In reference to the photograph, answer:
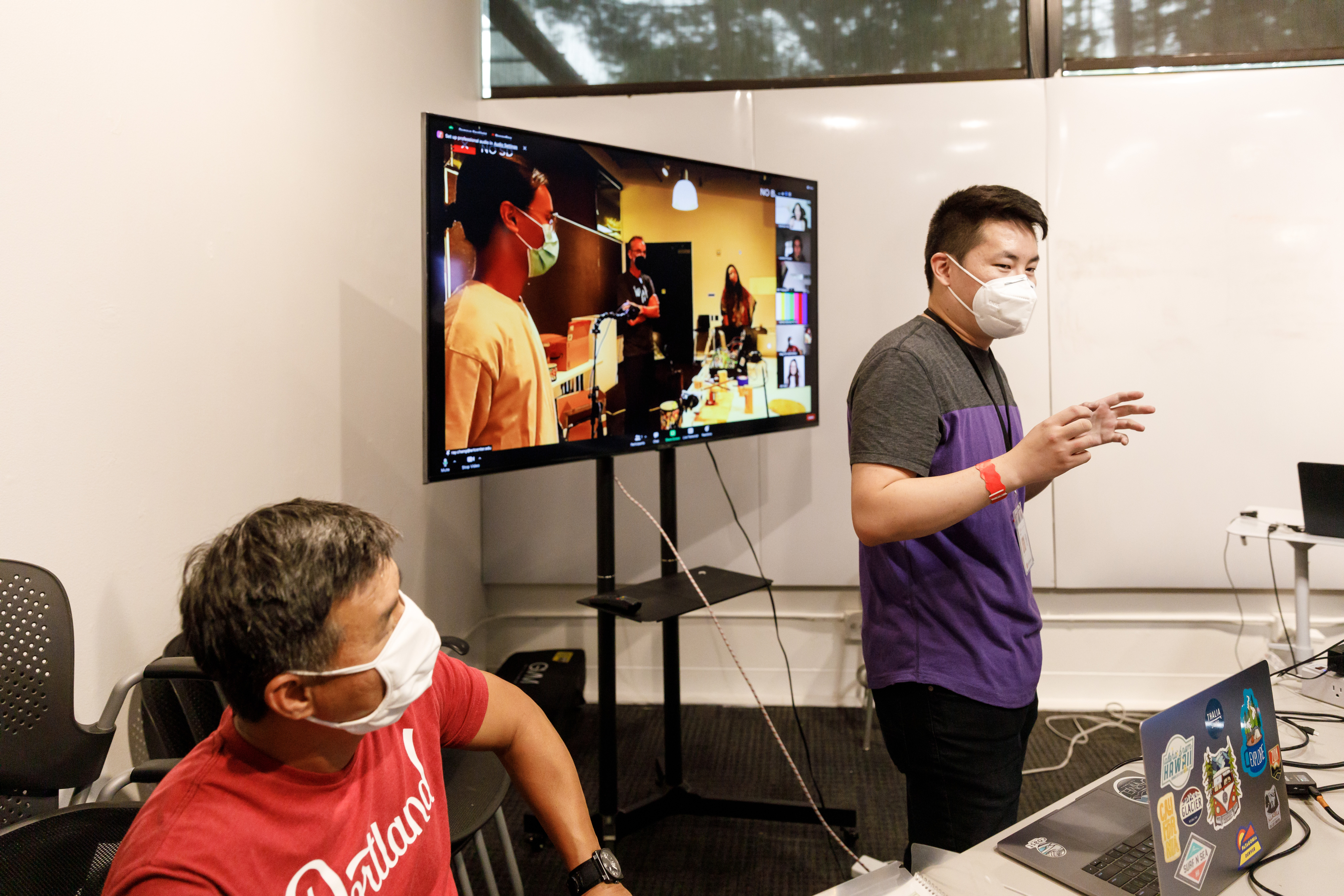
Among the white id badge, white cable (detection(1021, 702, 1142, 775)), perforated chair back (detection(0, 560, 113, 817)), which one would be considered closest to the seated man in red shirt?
perforated chair back (detection(0, 560, 113, 817))

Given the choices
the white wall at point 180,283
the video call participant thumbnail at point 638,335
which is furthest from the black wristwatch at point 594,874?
the video call participant thumbnail at point 638,335

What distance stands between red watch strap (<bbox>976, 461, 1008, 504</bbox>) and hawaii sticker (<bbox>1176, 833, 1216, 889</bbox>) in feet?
1.62

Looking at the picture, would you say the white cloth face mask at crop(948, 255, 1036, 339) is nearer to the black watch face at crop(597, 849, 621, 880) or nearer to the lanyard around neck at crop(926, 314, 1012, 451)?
the lanyard around neck at crop(926, 314, 1012, 451)

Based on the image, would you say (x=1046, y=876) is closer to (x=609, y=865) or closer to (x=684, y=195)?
(x=609, y=865)

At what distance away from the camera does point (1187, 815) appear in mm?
917

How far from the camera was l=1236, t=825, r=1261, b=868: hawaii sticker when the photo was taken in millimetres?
1000

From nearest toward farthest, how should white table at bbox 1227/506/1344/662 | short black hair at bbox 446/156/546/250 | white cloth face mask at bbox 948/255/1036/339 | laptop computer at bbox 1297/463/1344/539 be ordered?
white cloth face mask at bbox 948/255/1036/339, short black hair at bbox 446/156/546/250, laptop computer at bbox 1297/463/1344/539, white table at bbox 1227/506/1344/662

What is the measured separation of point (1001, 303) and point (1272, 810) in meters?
0.83

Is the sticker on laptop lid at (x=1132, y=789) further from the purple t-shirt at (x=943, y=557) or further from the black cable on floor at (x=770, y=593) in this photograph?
the black cable on floor at (x=770, y=593)

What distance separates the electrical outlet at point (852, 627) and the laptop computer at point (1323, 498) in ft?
4.69

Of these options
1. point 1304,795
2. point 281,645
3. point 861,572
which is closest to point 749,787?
point 861,572

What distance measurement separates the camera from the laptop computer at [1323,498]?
89.3 inches

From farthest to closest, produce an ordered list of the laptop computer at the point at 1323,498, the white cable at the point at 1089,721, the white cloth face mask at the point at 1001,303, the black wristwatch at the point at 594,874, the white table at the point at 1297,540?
1. the white cable at the point at 1089,721
2. the white table at the point at 1297,540
3. the laptop computer at the point at 1323,498
4. the white cloth face mask at the point at 1001,303
5. the black wristwatch at the point at 594,874

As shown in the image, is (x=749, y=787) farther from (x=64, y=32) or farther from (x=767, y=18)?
(x=767, y=18)
